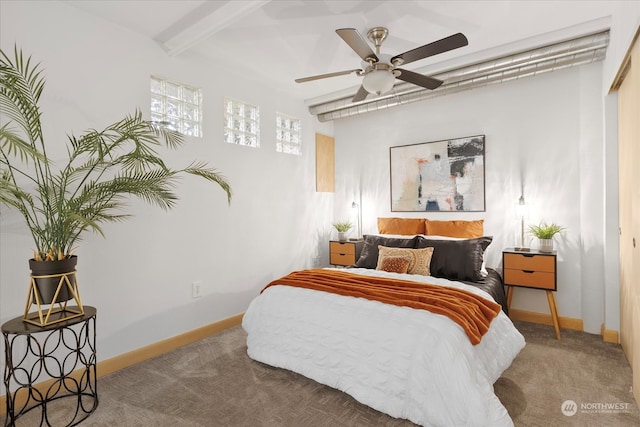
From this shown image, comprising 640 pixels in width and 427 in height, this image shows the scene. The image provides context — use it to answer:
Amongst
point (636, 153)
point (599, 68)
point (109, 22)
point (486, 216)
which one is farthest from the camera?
point (486, 216)

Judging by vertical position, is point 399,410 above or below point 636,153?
below

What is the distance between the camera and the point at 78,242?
102 inches

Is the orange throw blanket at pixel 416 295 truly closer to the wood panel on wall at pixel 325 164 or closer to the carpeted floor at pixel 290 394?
the carpeted floor at pixel 290 394

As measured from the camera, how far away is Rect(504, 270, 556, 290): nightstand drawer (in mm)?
3258

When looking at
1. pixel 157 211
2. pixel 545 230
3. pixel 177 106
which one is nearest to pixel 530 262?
pixel 545 230

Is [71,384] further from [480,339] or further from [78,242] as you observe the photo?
[480,339]

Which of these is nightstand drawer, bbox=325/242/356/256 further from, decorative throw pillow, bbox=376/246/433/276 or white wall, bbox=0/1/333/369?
decorative throw pillow, bbox=376/246/433/276

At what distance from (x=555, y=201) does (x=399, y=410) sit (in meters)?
2.80

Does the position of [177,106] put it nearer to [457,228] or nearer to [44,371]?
[44,371]

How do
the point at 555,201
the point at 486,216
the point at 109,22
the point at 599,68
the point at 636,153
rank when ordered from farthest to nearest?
the point at 486,216 → the point at 555,201 → the point at 599,68 → the point at 109,22 → the point at 636,153

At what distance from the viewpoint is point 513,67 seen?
326 cm

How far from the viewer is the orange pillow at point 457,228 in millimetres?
3852

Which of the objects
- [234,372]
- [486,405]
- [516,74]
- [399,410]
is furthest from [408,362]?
[516,74]

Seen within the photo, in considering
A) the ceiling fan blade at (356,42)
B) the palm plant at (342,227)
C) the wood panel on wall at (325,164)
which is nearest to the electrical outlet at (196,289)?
the palm plant at (342,227)
